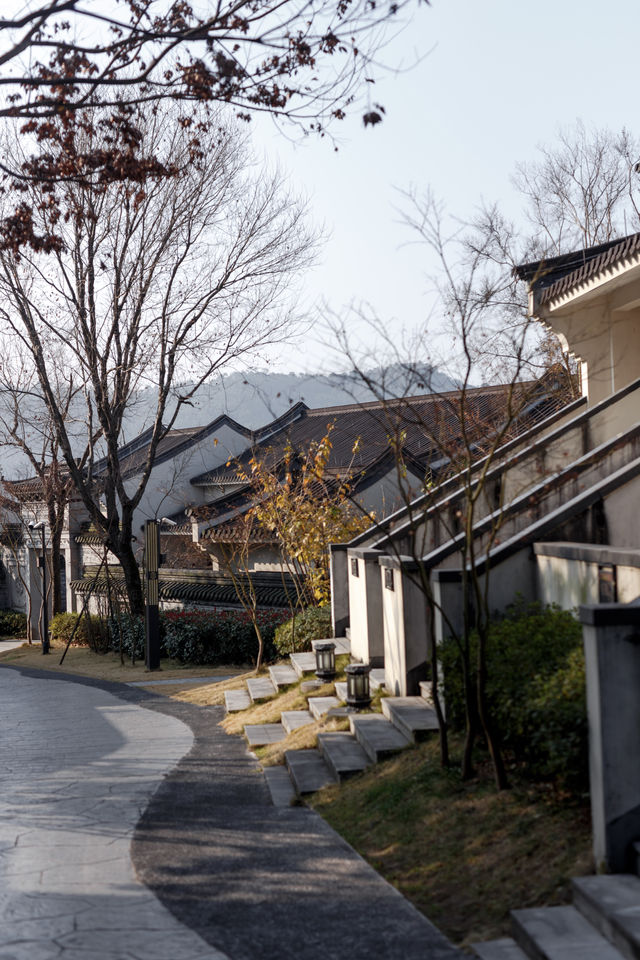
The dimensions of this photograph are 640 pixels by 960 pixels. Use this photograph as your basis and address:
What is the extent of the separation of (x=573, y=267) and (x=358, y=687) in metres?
6.82

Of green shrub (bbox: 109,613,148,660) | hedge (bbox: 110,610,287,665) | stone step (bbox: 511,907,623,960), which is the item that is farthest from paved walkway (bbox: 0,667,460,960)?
green shrub (bbox: 109,613,148,660)

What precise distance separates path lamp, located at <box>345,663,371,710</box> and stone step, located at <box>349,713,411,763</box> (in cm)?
24

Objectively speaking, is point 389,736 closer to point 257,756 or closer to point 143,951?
point 257,756

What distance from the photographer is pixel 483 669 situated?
6129 mm

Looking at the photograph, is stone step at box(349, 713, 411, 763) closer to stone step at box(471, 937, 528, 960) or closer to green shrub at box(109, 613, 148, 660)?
stone step at box(471, 937, 528, 960)

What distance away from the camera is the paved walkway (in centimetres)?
484

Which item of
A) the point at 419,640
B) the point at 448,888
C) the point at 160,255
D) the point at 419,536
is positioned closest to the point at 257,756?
the point at 419,640

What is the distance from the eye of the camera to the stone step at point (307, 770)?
8.08 meters

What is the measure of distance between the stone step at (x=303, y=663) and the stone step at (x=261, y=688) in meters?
0.44

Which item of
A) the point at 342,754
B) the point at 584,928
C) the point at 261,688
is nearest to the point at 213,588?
the point at 261,688

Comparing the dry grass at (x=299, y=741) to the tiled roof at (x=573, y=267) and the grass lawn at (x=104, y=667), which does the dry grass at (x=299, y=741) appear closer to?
the tiled roof at (x=573, y=267)

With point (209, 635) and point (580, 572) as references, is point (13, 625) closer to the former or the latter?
point (209, 635)

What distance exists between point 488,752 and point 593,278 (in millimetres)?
6738

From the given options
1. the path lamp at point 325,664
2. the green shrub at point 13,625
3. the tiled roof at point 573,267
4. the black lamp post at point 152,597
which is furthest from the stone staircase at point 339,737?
the green shrub at point 13,625
